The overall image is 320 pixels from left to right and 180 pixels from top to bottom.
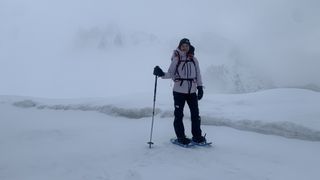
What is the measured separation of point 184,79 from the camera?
31.4ft

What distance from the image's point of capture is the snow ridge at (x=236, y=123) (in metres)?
10.9

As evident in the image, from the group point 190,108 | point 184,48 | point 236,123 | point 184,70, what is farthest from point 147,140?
point 236,123

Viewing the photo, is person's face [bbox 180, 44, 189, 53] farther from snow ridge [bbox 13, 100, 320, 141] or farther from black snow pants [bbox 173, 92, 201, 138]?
snow ridge [bbox 13, 100, 320, 141]

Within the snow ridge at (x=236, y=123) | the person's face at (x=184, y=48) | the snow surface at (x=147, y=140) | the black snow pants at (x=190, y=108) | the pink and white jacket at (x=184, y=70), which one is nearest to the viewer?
the snow surface at (x=147, y=140)

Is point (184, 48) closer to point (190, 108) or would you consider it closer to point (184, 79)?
point (184, 79)

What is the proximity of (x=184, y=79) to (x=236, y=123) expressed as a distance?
10.3 ft

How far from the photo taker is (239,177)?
311 inches

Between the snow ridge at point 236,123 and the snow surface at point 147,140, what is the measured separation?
0.10ft

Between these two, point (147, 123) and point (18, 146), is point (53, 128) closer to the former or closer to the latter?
point (18, 146)

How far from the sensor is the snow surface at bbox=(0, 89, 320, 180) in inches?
325

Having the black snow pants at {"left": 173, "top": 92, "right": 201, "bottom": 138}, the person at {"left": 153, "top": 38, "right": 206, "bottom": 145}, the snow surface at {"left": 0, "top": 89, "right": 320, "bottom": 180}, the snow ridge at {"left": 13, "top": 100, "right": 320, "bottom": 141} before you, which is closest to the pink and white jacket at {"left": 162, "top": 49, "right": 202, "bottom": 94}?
the person at {"left": 153, "top": 38, "right": 206, "bottom": 145}

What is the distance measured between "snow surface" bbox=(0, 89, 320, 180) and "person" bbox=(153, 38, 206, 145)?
0.60 meters

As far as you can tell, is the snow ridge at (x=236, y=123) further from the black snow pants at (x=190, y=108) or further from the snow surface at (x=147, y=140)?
the black snow pants at (x=190, y=108)

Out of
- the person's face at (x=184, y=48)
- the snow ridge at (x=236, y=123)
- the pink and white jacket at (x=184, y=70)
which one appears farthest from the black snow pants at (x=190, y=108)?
the snow ridge at (x=236, y=123)
